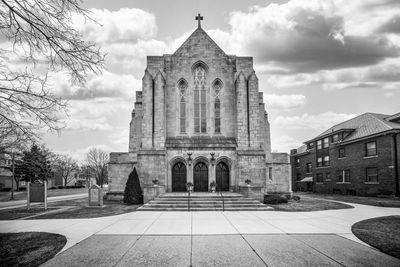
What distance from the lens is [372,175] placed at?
3159 centimetres

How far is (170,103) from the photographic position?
944 inches

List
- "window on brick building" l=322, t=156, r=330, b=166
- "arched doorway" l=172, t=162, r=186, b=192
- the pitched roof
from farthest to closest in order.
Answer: "window on brick building" l=322, t=156, r=330, b=166
the pitched roof
"arched doorway" l=172, t=162, r=186, b=192

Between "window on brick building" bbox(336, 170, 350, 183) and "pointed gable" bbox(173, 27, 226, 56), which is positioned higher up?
"pointed gable" bbox(173, 27, 226, 56)

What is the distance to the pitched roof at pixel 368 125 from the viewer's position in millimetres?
Answer: 30734

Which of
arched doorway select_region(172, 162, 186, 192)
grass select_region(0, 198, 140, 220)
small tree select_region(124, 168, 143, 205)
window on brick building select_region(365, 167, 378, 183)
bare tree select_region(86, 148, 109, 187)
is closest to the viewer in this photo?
grass select_region(0, 198, 140, 220)

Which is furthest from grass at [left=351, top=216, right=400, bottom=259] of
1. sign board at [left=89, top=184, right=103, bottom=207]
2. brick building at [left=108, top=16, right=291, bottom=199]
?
sign board at [left=89, top=184, right=103, bottom=207]

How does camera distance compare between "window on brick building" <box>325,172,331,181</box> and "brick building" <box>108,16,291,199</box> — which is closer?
"brick building" <box>108,16,291,199</box>

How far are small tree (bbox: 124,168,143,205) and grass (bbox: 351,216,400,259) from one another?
1338cm

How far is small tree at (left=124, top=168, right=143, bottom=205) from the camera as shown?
19.7 meters

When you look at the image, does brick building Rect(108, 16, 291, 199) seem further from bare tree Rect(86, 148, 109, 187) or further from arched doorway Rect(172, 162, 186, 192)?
bare tree Rect(86, 148, 109, 187)

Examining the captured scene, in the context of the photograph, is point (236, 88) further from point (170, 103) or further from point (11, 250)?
point (11, 250)

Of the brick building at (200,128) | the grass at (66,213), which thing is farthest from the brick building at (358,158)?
the grass at (66,213)

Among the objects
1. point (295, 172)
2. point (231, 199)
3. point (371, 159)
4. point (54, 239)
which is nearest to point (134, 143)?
point (231, 199)

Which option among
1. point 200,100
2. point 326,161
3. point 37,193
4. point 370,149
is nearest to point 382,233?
point 200,100
